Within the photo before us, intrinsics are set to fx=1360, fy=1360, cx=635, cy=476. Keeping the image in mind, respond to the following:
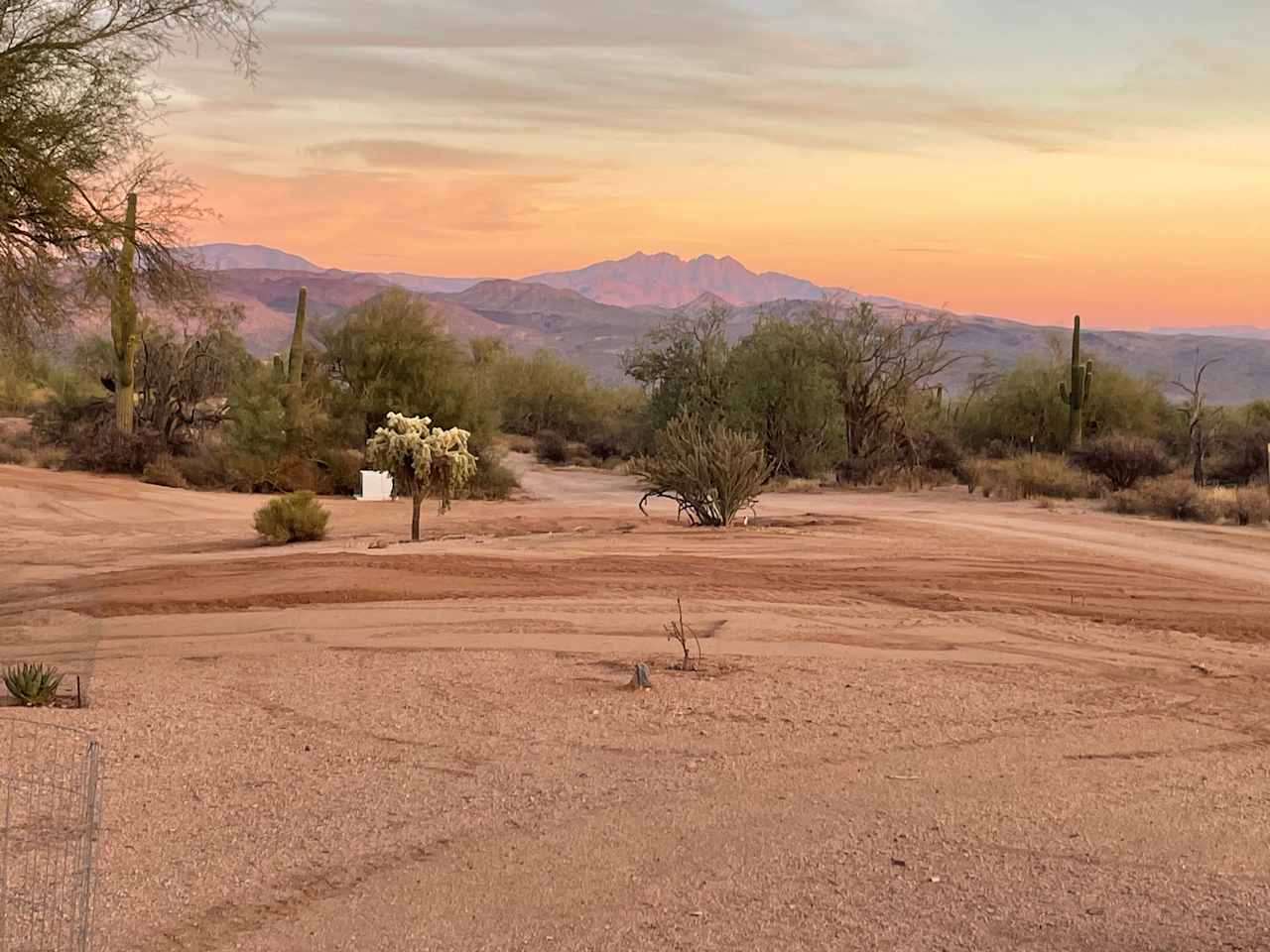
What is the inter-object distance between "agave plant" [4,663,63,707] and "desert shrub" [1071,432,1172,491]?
102 feet

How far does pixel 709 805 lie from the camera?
27.1 feet

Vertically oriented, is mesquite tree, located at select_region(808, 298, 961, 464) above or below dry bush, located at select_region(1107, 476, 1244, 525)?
above

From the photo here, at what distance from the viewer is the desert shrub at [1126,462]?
36594 millimetres

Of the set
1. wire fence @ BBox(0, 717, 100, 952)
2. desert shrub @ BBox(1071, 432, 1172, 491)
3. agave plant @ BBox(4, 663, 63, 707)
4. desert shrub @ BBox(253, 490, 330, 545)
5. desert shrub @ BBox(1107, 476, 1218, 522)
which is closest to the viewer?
wire fence @ BBox(0, 717, 100, 952)

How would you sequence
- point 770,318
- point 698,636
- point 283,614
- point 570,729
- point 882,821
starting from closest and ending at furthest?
point 882,821
point 570,729
point 698,636
point 283,614
point 770,318

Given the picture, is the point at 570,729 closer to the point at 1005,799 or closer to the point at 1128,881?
the point at 1005,799

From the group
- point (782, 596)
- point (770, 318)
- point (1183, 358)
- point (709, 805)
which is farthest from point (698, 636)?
point (1183, 358)

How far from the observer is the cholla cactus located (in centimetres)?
2244

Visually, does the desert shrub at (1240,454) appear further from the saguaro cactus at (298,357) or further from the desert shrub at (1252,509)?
the saguaro cactus at (298,357)

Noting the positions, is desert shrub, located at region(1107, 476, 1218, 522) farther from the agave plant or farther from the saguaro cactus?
the agave plant

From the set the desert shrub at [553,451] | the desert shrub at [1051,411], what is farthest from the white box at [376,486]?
the desert shrub at [1051,411]

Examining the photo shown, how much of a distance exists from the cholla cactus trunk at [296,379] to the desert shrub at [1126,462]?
71.0 ft

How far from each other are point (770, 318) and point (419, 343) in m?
16.6

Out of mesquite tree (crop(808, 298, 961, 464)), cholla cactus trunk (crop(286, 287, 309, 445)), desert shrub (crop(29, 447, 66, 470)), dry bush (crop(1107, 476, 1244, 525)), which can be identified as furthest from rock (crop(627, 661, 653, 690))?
mesquite tree (crop(808, 298, 961, 464))
